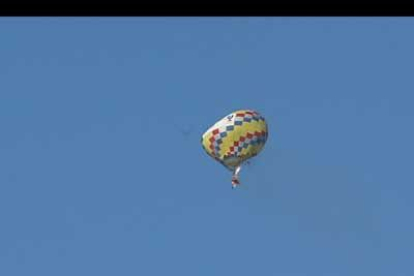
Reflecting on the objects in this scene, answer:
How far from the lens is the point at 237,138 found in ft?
285

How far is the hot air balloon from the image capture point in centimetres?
8725

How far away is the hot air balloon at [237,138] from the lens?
286 ft

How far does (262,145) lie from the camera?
88.3 m
